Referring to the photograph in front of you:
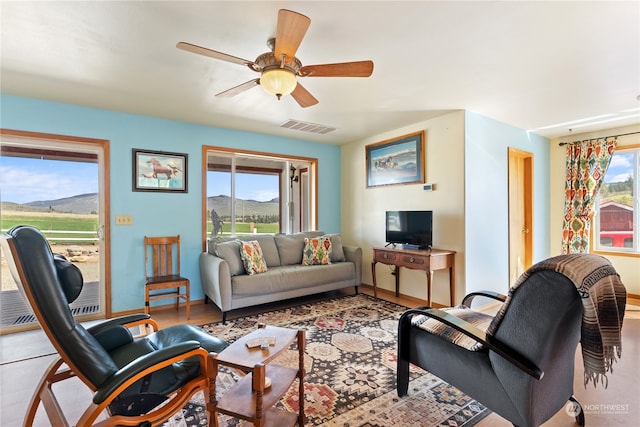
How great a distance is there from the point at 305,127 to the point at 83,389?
353 centimetres

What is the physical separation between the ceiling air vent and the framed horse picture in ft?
4.69

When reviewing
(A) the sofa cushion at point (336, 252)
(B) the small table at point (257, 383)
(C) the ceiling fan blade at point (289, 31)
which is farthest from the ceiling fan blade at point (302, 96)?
(A) the sofa cushion at point (336, 252)

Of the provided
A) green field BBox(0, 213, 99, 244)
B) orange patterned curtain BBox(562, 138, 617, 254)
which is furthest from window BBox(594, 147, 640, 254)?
green field BBox(0, 213, 99, 244)

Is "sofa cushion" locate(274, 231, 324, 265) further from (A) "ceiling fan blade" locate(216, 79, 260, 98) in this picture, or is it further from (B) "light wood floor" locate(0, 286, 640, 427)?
(B) "light wood floor" locate(0, 286, 640, 427)

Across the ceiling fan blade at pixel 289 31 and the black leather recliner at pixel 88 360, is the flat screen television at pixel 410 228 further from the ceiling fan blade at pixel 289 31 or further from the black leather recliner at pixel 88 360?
the black leather recliner at pixel 88 360

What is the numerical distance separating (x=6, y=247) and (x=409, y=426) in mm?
2094

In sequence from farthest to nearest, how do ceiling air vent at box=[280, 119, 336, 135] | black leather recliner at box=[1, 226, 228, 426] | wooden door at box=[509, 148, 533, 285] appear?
1. wooden door at box=[509, 148, 533, 285]
2. ceiling air vent at box=[280, 119, 336, 135]
3. black leather recliner at box=[1, 226, 228, 426]

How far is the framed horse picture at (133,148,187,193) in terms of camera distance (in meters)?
3.78

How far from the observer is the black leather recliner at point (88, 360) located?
1.22 metres

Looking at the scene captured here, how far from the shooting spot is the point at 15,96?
3.14 m

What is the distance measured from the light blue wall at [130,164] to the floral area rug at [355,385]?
1.26 m

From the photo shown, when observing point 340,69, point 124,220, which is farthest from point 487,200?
point 124,220

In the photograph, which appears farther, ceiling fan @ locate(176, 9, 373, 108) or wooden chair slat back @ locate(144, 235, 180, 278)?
wooden chair slat back @ locate(144, 235, 180, 278)

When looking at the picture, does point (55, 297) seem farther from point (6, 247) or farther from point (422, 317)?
point (422, 317)
